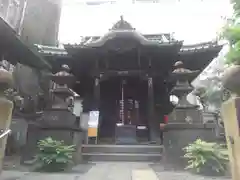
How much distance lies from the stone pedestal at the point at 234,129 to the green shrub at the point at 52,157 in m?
4.43

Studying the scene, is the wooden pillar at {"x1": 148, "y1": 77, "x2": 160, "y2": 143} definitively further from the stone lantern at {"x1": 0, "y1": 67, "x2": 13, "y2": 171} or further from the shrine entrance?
the stone lantern at {"x1": 0, "y1": 67, "x2": 13, "y2": 171}

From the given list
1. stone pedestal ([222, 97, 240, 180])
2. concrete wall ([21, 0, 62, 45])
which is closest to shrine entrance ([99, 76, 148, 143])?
concrete wall ([21, 0, 62, 45])

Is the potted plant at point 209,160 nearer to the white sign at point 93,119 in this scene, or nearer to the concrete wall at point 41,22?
the white sign at point 93,119

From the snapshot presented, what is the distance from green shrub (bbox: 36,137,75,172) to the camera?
595 centimetres

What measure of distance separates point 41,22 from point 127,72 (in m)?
8.21

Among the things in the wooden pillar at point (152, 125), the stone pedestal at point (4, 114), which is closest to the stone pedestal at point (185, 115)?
the wooden pillar at point (152, 125)

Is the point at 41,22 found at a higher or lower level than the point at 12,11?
higher

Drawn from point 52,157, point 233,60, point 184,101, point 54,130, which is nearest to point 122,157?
point 54,130

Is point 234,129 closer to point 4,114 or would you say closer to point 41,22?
point 4,114

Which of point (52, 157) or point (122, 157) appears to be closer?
point (52, 157)

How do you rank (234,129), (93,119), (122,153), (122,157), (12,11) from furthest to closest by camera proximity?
(12,11) < (93,119) < (122,153) < (122,157) < (234,129)

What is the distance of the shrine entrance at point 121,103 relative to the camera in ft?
41.1

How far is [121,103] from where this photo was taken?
1287cm

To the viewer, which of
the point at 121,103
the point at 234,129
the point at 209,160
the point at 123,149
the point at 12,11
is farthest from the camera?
the point at 121,103
